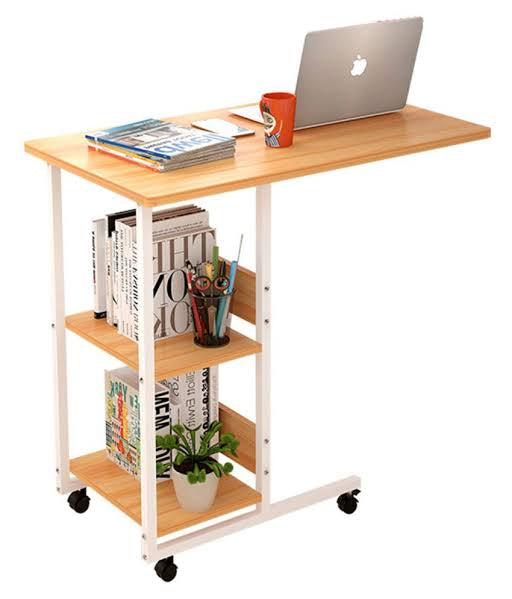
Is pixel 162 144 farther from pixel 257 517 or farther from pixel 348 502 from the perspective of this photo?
pixel 348 502

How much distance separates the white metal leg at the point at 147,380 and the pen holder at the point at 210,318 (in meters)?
0.27

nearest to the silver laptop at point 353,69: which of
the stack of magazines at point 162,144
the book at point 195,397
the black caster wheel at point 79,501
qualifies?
the stack of magazines at point 162,144

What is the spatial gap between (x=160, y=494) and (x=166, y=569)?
11.3 inches

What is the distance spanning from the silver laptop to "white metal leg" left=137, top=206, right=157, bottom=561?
0.73 metres

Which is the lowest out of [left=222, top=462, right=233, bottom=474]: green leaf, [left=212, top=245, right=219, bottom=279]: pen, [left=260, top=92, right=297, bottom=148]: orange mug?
[left=222, top=462, right=233, bottom=474]: green leaf

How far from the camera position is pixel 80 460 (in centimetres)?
514

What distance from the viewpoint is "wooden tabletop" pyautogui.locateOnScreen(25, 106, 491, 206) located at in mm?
4340

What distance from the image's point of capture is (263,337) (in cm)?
474

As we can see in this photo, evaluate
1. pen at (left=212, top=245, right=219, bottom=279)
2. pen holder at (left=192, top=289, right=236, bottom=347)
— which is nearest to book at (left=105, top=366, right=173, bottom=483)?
pen holder at (left=192, top=289, right=236, bottom=347)

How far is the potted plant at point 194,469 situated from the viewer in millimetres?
4801

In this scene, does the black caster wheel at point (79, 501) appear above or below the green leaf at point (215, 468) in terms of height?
below

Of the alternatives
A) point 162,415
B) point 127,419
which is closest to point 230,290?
point 162,415

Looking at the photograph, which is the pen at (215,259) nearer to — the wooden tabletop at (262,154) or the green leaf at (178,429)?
the wooden tabletop at (262,154)

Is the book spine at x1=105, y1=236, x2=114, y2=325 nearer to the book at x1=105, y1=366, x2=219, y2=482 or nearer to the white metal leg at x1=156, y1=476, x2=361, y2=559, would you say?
the book at x1=105, y1=366, x2=219, y2=482
